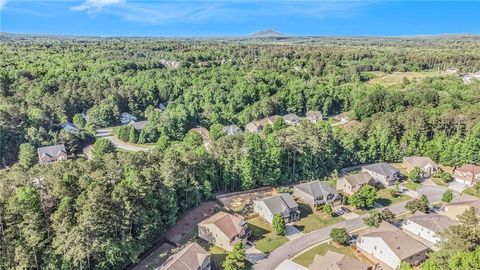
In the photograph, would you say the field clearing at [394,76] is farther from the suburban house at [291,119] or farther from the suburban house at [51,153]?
the suburban house at [51,153]

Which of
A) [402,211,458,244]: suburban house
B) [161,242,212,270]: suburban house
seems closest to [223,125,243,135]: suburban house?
[402,211,458,244]: suburban house

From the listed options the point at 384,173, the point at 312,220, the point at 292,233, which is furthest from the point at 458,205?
the point at 292,233

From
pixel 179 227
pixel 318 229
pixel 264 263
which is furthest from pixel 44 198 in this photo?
pixel 318 229

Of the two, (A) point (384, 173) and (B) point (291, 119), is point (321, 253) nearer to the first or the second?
(A) point (384, 173)

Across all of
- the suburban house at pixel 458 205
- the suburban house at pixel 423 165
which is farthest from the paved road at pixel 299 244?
the suburban house at pixel 423 165

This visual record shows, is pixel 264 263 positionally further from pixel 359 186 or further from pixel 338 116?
pixel 338 116

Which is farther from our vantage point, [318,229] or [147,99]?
[147,99]
